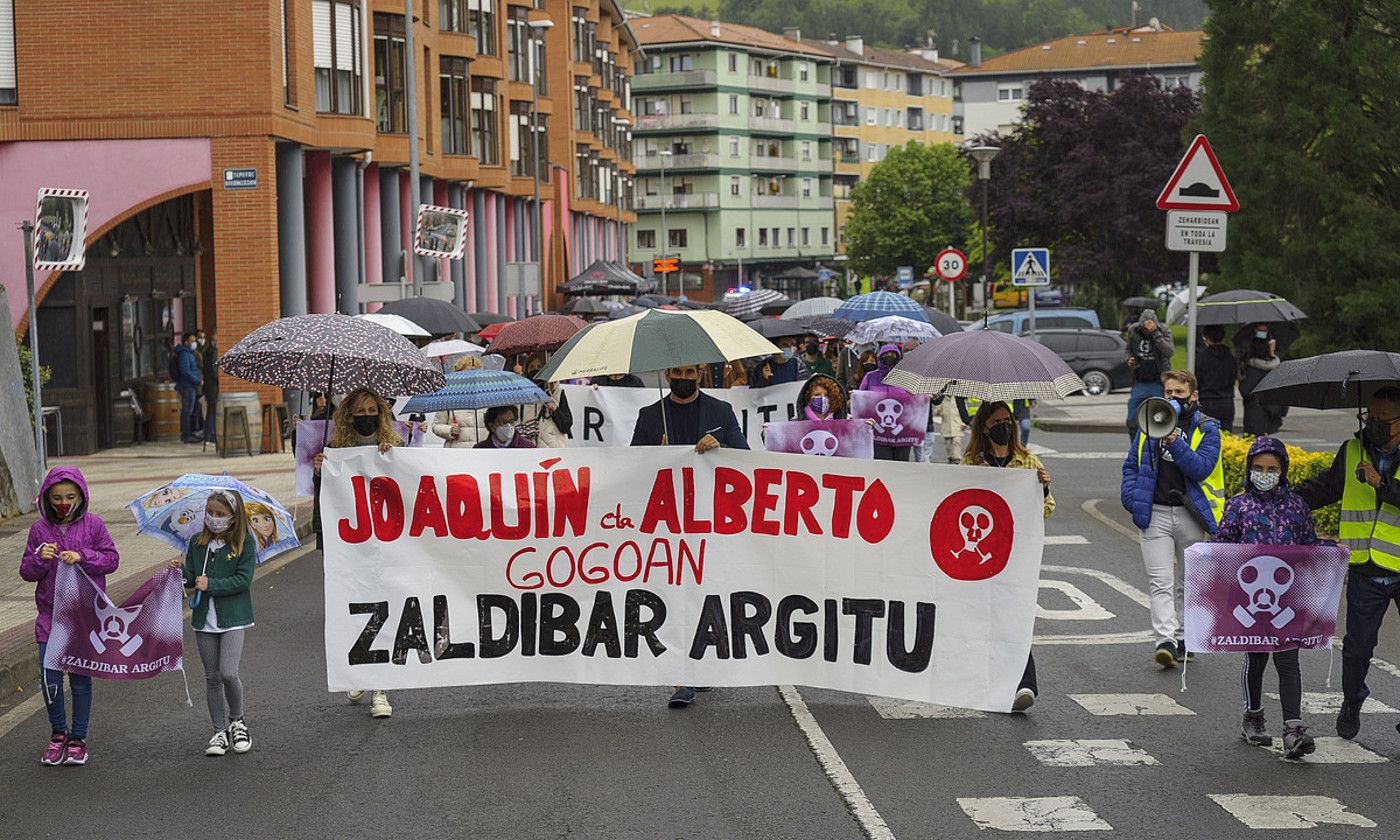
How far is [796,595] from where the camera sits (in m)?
9.86

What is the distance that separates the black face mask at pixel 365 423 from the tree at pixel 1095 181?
5737 cm

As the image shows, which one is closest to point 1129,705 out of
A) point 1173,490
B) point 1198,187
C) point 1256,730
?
point 1256,730

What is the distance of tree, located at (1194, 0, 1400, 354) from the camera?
29.6 metres

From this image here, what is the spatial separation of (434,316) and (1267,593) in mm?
14269

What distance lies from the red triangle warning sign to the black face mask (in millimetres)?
6536

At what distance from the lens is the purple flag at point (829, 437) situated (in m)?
14.1

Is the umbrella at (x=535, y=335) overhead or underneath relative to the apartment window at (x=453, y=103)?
underneath

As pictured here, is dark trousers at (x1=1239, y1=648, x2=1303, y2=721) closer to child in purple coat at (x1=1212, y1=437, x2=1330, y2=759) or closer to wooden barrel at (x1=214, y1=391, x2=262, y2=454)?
child in purple coat at (x1=1212, y1=437, x2=1330, y2=759)

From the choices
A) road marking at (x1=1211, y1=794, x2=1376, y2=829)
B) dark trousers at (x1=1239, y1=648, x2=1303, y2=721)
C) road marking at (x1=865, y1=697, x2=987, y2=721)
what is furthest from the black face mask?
road marking at (x1=1211, y1=794, x2=1376, y2=829)

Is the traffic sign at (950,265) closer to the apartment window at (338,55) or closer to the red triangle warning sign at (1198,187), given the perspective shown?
the apartment window at (338,55)

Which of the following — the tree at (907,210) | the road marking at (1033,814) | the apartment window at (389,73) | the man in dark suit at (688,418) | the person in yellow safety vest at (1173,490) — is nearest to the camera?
the road marking at (1033,814)

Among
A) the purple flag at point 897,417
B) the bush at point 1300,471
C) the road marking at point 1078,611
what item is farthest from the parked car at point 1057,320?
the road marking at point 1078,611

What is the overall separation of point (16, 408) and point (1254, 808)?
49.9ft

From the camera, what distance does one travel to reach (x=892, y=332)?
62.6 feet
